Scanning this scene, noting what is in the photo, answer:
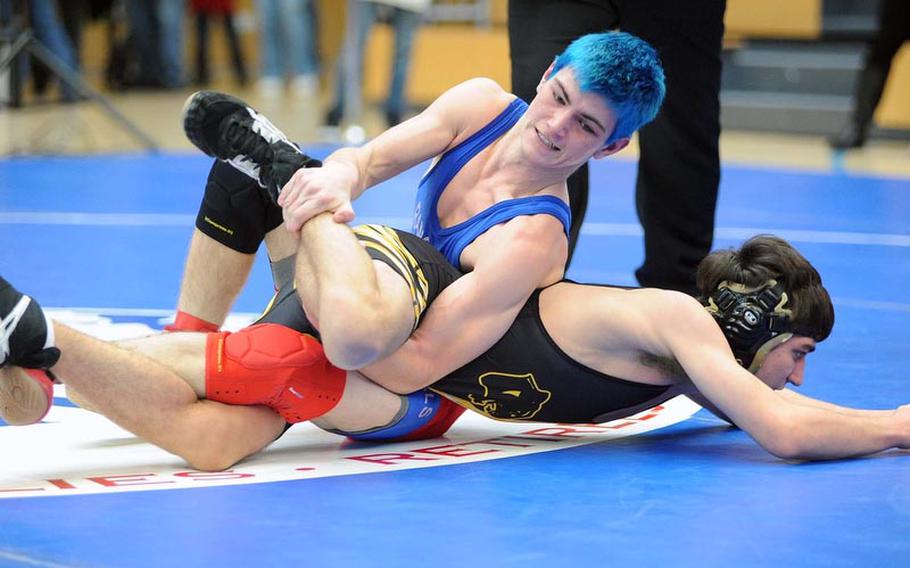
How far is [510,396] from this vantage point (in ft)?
10.2

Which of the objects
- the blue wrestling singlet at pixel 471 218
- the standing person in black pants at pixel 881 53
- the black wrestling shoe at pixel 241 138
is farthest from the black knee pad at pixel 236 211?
the standing person in black pants at pixel 881 53

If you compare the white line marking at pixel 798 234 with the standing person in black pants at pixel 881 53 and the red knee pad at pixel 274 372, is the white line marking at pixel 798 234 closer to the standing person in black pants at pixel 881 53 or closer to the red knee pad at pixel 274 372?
the standing person in black pants at pixel 881 53

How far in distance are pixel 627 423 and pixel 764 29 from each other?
9.17 metres

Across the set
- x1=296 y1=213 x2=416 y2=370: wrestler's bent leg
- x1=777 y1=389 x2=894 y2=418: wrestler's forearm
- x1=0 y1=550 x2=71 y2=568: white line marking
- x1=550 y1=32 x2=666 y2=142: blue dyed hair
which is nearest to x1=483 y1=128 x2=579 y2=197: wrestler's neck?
x1=550 y1=32 x2=666 y2=142: blue dyed hair

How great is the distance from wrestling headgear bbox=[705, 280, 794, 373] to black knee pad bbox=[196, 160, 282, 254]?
3.51 ft

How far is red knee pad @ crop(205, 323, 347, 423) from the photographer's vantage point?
2.96m

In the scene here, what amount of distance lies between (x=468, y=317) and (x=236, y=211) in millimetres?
714

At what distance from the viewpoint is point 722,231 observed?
6301mm

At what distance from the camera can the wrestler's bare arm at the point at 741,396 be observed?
2.90m

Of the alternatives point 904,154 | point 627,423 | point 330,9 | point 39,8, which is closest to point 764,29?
point 904,154

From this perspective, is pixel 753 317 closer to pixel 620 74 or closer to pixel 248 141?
pixel 620 74

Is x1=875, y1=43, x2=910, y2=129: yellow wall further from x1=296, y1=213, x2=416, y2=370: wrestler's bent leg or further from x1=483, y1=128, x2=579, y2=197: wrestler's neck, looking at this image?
x1=296, y1=213, x2=416, y2=370: wrestler's bent leg

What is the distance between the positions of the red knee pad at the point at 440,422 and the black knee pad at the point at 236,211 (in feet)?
2.07

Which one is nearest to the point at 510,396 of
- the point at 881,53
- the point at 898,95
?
the point at 881,53
